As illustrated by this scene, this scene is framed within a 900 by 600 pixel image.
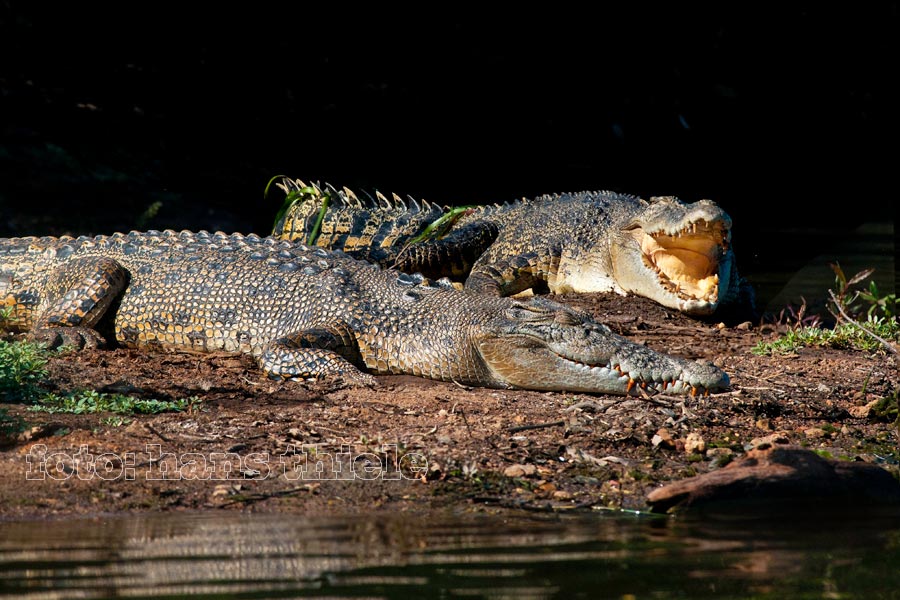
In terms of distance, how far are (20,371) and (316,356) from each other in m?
1.56

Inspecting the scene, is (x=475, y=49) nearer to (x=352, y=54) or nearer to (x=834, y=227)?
(x=352, y=54)

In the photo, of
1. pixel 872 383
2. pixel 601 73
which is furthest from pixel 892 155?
pixel 872 383

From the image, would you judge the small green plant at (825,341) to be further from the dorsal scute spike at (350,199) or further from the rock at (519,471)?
the dorsal scute spike at (350,199)

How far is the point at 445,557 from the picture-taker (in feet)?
11.4

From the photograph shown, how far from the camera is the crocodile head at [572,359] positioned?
586 cm

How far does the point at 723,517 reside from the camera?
13.2 ft

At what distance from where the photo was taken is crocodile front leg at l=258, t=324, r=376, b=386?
6.43 metres

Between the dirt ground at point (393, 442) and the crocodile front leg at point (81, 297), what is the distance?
756 mm

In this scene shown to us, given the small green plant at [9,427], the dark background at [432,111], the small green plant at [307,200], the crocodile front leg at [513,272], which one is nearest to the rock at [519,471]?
the small green plant at [9,427]

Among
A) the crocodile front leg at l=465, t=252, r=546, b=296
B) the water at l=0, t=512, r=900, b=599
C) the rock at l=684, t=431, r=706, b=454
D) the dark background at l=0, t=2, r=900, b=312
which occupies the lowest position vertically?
the water at l=0, t=512, r=900, b=599

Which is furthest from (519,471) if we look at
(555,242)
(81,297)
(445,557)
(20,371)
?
(555,242)

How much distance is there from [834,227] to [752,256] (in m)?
2.57

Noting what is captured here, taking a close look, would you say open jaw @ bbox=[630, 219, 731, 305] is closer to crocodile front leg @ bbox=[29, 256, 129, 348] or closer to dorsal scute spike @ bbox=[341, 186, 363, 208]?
dorsal scute spike @ bbox=[341, 186, 363, 208]

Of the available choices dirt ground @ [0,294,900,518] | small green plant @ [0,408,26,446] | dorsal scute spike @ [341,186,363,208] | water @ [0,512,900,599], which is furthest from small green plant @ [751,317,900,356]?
dorsal scute spike @ [341,186,363,208]
